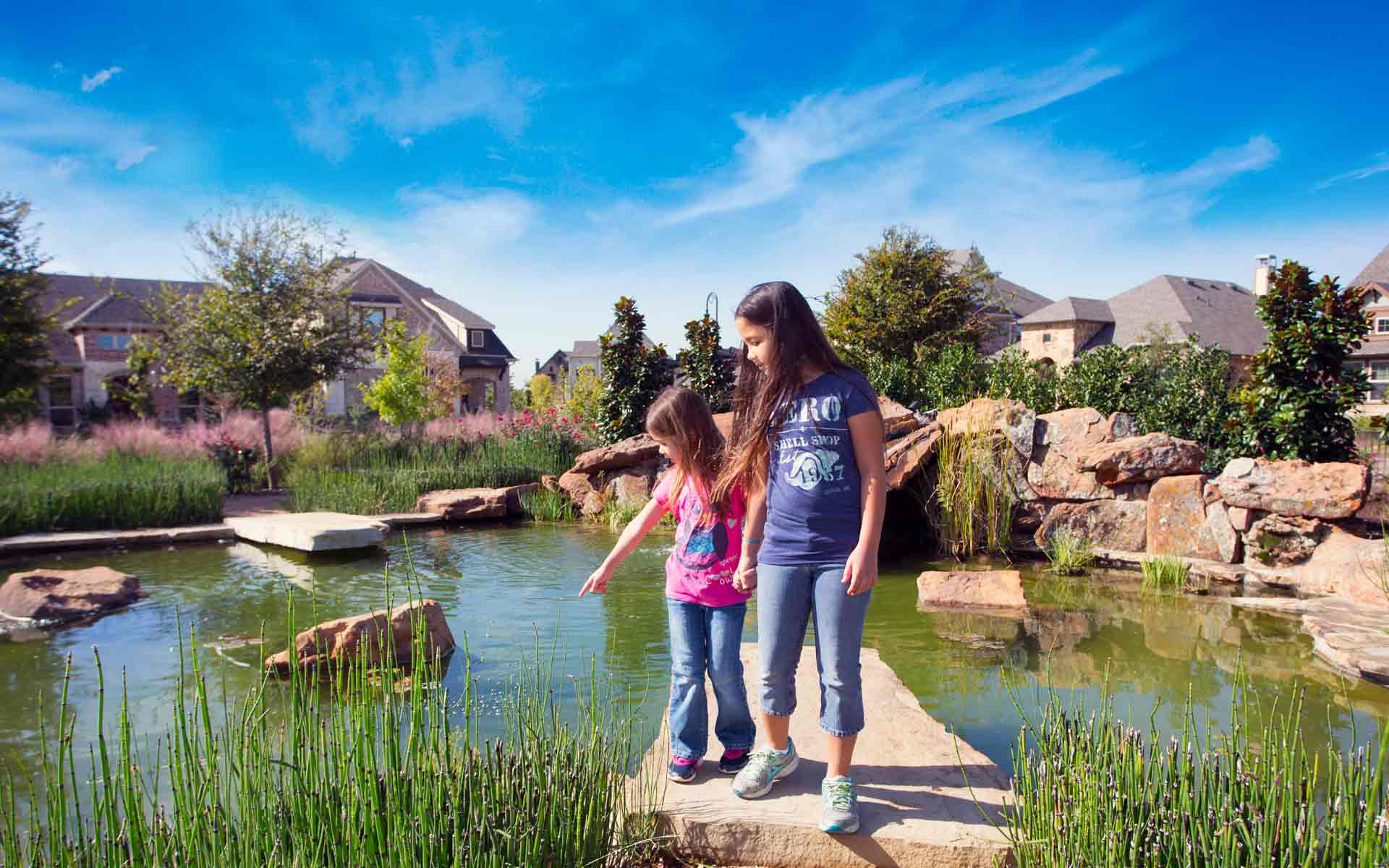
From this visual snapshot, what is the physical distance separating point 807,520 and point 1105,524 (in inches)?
230

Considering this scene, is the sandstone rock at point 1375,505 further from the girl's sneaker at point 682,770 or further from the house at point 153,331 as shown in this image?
the house at point 153,331

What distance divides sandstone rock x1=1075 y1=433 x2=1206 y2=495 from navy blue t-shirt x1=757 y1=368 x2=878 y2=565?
569 cm

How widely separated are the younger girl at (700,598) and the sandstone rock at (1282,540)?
5.59 metres

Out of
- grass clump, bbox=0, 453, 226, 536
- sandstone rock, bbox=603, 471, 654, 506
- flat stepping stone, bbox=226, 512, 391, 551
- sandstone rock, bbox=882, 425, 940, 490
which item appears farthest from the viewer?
sandstone rock, bbox=603, 471, 654, 506

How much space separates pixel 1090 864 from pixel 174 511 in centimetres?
909

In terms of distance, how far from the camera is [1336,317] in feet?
22.4

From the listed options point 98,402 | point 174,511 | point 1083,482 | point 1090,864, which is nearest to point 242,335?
point 174,511

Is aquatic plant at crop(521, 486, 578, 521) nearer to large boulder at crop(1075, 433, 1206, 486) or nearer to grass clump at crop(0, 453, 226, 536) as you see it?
grass clump at crop(0, 453, 226, 536)

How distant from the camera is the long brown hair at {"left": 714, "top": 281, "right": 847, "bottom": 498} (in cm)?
236

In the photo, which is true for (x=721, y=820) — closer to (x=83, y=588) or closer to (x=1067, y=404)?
(x=83, y=588)

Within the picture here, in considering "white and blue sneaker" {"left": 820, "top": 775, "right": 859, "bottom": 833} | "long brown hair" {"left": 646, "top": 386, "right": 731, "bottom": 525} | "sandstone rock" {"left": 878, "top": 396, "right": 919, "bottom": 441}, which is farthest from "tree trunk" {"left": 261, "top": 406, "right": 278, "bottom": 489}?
"white and blue sneaker" {"left": 820, "top": 775, "right": 859, "bottom": 833}

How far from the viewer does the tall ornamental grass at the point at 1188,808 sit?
1709 mm

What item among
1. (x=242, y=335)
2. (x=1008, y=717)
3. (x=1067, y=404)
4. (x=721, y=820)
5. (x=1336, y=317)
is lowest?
(x=1008, y=717)

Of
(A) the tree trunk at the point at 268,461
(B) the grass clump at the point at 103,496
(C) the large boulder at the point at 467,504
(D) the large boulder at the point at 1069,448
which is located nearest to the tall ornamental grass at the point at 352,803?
(D) the large boulder at the point at 1069,448
